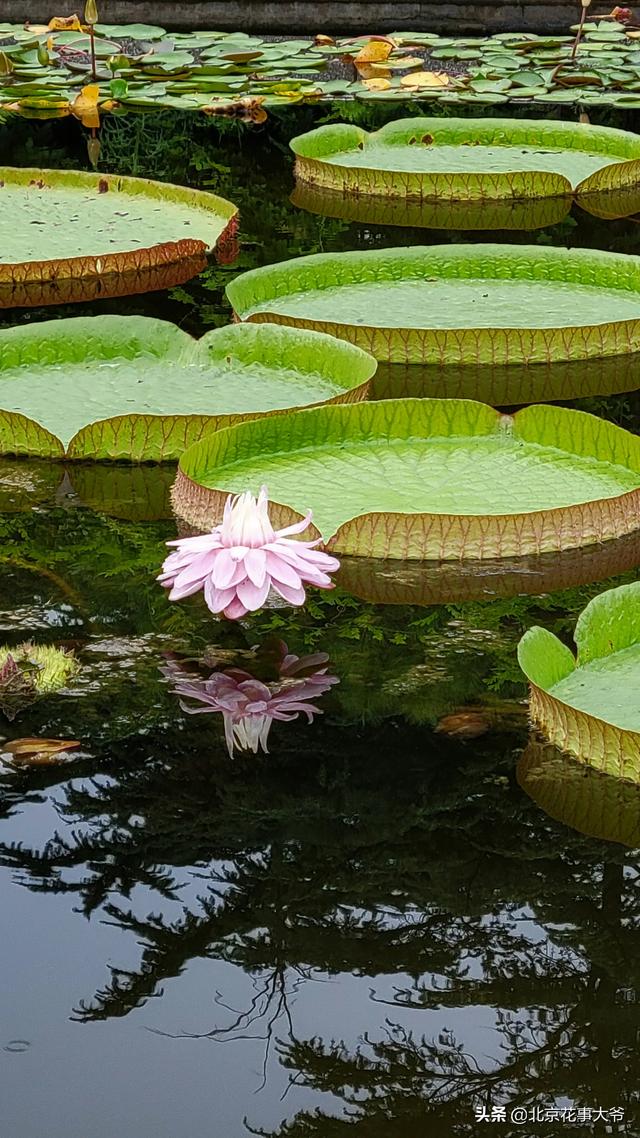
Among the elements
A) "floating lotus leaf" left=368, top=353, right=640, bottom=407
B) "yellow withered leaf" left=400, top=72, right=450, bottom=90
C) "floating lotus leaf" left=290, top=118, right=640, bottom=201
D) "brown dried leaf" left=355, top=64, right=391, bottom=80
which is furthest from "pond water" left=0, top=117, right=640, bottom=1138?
"brown dried leaf" left=355, top=64, right=391, bottom=80

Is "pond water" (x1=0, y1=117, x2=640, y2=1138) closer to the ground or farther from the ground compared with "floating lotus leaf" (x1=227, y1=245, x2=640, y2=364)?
closer to the ground

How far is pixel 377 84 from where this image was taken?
9.12m

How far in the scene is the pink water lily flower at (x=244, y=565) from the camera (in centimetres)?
278

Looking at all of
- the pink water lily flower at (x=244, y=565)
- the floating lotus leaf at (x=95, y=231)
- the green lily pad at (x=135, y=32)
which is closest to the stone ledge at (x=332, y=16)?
the green lily pad at (x=135, y=32)

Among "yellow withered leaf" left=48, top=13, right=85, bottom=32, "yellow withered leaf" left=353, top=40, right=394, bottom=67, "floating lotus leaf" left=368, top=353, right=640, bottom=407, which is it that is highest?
"yellow withered leaf" left=48, top=13, right=85, bottom=32

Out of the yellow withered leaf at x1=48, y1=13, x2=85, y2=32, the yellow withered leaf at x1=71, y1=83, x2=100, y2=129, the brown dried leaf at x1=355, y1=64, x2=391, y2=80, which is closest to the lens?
the yellow withered leaf at x1=71, y1=83, x2=100, y2=129

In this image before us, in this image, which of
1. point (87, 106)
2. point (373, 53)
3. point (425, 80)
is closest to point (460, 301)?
point (87, 106)

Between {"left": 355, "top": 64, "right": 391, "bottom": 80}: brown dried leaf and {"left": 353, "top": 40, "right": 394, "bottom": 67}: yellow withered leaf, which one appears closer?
{"left": 355, "top": 64, "right": 391, "bottom": 80}: brown dried leaf

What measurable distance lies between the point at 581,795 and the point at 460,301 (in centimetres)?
273

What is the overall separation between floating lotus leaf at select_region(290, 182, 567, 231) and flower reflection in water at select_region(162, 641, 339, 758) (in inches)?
150

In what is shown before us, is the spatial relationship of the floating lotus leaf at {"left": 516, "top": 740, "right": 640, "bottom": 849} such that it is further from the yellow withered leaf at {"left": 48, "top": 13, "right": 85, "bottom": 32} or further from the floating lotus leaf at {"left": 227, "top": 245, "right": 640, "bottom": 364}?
the yellow withered leaf at {"left": 48, "top": 13, "right": 85, "bottom": 32}

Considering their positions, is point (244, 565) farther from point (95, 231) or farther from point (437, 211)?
point (437, 211)

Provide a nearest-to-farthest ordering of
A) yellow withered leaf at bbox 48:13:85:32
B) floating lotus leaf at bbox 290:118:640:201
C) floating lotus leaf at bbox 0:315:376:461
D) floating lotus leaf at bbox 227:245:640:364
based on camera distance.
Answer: floating lotus leaf at bbox 0:315:376:461
floating lotus leaf at bbox 227:245:640:364
floating lotus leaf at bbox 290:118:640:201
yellow withered leaf at bbox 48:13:85:32

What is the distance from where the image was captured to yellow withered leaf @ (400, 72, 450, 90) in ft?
29.7
